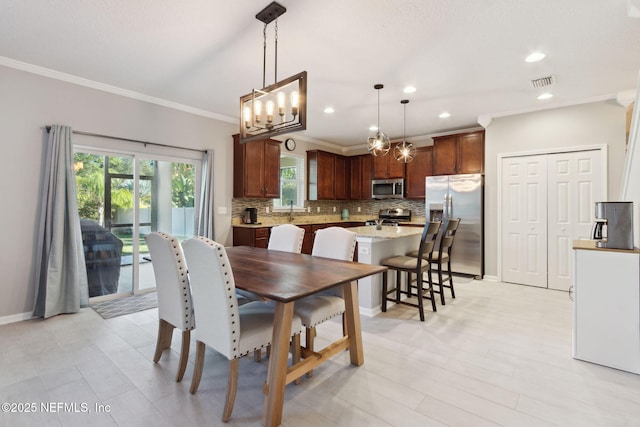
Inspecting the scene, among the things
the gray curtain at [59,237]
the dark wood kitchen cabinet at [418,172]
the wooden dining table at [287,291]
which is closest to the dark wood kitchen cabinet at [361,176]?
the dark wood kitchen cabinet at [418,172]

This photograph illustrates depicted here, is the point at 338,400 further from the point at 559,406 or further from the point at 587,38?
the point at 587,38

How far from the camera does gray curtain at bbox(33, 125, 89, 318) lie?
3.29 m

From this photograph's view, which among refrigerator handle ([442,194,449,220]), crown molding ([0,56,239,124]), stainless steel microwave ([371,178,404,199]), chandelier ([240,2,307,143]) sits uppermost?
crown molding ([0,56,239,124])

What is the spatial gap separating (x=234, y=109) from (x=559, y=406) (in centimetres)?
474

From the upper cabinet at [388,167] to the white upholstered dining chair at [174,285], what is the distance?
513cm

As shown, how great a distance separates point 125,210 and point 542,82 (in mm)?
5343

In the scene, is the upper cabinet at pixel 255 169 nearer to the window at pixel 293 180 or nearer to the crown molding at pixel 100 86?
the crown molding at pixel 100 86

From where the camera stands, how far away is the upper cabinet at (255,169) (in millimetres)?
5004

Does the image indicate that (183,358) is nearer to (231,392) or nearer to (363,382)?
(231,392)

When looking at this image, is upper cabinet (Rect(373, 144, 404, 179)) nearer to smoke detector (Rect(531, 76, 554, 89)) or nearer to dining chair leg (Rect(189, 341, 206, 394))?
smoke detector (Rect(531, 76, 554, 89))

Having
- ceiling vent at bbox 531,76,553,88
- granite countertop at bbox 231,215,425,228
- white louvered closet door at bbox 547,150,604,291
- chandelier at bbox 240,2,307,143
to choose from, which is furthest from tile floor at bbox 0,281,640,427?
ceiling vent at bbox 531,76,553,88

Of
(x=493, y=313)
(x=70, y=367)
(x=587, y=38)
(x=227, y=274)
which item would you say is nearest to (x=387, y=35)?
(x=587, y=38)

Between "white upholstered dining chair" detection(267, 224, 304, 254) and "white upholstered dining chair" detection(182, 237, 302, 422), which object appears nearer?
"white upholstered dining chair" detection(182, 237, 302, 422)

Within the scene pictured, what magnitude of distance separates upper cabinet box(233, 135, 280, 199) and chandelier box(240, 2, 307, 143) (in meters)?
2.35
